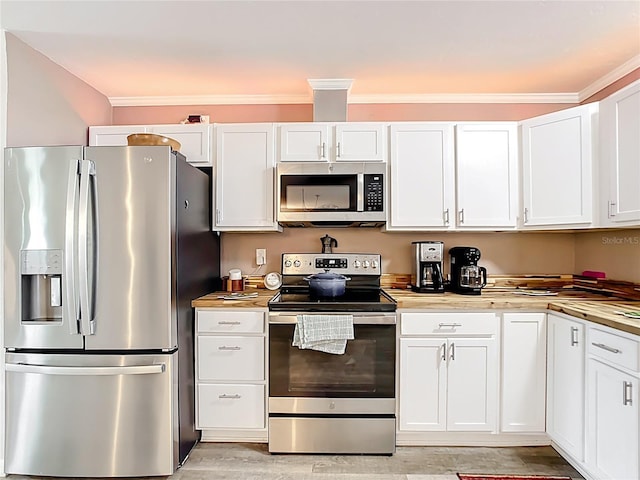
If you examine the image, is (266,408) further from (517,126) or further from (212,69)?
(517,126)

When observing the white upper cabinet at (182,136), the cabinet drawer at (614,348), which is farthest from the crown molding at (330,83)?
the cabinet drawer at (614,348)

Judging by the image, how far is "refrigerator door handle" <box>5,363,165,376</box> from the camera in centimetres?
198

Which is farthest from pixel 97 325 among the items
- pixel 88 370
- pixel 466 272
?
pixel 466 272

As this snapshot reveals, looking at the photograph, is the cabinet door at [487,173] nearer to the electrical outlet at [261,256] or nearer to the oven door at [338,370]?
the oven door at [338,370]

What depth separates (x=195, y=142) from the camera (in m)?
2.70

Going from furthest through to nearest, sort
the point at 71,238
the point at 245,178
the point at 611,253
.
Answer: the point at 245,178 < the point at 611,253 < the point at 71,238

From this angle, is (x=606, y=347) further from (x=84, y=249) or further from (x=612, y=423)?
(x=84, y=249)

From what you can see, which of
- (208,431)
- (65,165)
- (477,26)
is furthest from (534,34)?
(208,431)

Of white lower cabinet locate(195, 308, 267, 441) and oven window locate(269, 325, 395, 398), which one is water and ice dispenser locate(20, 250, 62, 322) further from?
oven window locate(269, 325, 395, 398)

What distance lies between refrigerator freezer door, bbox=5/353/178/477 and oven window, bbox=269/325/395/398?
0.64 meters

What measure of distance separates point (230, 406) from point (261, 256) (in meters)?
1.13

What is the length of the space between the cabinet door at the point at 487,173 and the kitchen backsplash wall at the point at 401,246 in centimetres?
37

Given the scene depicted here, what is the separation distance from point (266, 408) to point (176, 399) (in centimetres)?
54

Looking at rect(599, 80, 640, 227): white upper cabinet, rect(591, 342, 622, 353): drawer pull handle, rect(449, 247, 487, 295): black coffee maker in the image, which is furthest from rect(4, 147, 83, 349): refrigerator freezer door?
rect(599, 80, 640, 227): white upper cabinet
